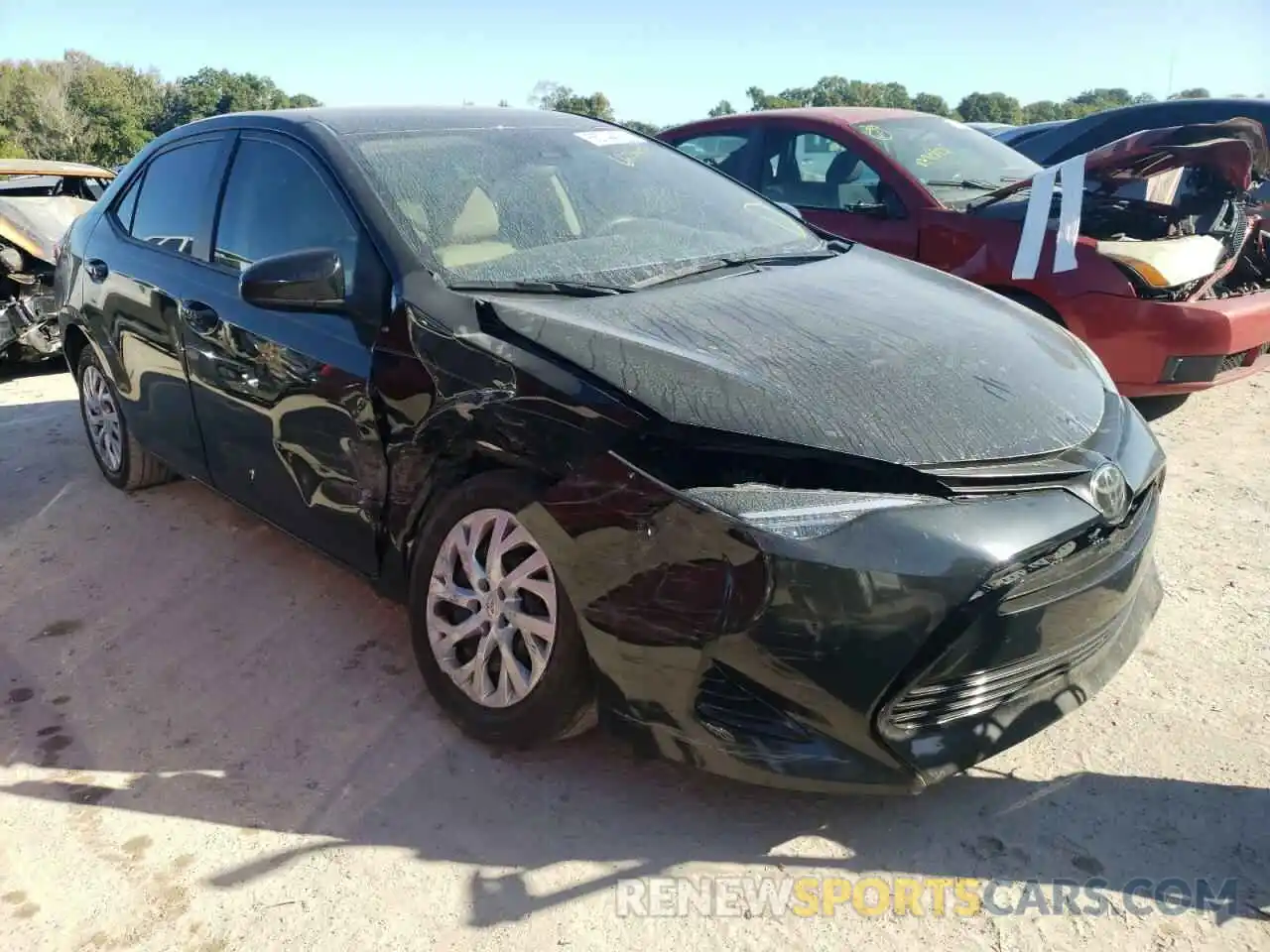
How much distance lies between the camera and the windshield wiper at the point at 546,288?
2.80 metres

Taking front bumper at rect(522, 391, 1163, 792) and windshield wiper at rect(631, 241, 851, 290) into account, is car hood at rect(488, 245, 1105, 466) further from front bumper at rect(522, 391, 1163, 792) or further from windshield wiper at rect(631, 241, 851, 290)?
front bumper at rect(522, 391, 1163, 792)

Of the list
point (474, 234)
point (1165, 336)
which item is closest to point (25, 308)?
point (474, 234)

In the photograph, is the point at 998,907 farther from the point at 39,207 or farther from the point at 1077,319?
the point at 39,207

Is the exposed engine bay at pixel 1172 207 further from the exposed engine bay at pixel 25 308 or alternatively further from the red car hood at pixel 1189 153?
the exposed engine bay at pixel 25 308

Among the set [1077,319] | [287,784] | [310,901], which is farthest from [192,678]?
[1077,319]

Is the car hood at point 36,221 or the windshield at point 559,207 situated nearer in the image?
the windshield at point 559,207

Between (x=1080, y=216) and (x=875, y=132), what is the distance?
54.9 inches

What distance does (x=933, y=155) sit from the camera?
585cm

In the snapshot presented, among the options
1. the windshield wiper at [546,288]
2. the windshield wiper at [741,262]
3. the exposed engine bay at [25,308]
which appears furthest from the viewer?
the exposed engine bay at [25,308]

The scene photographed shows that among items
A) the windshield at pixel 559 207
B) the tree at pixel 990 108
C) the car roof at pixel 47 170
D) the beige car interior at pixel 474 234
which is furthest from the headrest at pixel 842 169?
the tree at pixel 990 108

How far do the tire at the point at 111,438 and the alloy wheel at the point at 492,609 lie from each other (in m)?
2.48

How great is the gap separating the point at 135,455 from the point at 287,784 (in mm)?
2575

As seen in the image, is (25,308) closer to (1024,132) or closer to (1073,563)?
(1073,563)

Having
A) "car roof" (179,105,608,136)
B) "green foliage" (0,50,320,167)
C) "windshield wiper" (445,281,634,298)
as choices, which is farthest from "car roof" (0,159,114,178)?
"green foliage" (0,50,320,167)
